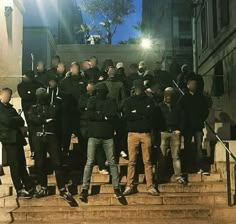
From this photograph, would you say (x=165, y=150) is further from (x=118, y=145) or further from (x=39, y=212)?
(x=39, y=212)

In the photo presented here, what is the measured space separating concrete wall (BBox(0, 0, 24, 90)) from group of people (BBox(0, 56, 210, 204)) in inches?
125

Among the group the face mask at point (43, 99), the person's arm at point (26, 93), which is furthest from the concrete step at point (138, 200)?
the person's arm at point (26, 93)

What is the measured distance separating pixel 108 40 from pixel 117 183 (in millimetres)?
30837

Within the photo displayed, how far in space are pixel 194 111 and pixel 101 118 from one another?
2100 mm

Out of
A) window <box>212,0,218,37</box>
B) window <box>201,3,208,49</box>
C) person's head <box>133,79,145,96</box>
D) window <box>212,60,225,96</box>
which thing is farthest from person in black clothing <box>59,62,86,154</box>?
window <box>201,3,208,49</box>

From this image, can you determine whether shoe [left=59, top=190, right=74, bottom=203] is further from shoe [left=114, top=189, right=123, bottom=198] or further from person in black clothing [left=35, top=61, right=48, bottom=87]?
person in black clothing [left=35, top=61, right=48, bottom=87]

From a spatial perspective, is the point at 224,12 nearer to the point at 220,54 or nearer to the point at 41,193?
the point at 220,54

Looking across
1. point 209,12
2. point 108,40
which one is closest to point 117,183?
point 209,12

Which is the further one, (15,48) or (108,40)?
(108,40)

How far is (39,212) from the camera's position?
788cm

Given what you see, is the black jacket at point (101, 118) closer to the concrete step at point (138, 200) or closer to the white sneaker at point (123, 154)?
the concrete step at point (138, 200)

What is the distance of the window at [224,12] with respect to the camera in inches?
682

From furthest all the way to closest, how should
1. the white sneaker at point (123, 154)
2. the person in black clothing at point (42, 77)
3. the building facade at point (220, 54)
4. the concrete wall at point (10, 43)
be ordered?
the building facade at point (220, 54), the concrete wall at point (10, 43), the person in black clothing at point (42, 77), the white sneaker at point (123, 154)

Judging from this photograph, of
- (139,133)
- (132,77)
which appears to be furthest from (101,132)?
(132,77)
